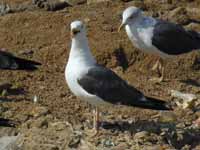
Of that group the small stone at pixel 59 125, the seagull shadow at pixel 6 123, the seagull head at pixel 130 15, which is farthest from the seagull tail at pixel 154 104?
the seagull head at pixel 130 15

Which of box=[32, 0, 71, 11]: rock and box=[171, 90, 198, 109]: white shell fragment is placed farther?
box=[32, 0, 71, 11]: rock

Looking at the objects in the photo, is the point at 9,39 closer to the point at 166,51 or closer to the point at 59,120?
the point at 166,51

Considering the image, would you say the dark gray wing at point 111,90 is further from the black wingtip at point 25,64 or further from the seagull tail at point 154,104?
the black wingtip at point 25,64

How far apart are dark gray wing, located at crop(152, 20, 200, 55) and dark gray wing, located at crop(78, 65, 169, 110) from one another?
7.08 ft

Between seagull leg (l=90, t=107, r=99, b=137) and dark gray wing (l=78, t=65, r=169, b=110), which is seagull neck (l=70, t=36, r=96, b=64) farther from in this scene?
seagull leg (l=90, t=107, r=99, b=137)

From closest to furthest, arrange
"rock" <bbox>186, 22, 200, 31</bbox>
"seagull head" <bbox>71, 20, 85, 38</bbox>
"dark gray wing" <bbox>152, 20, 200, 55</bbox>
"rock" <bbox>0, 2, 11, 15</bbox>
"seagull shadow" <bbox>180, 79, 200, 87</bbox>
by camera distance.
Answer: "seagull head" <bbox>71, 20, 85, 38</bbox>
"seagull shadow" <bbox>180, 79, 200, 87</bbox>
"dark gray wing" <bbox>152, 20, 200, 55</bbox>
"rock" <bbox>186, 22, 200, 31</bbox>
"rock" <bbox>0, 2, 11, 15</bbox>

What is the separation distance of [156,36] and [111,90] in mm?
2404

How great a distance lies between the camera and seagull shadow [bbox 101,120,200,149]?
8.99 metres

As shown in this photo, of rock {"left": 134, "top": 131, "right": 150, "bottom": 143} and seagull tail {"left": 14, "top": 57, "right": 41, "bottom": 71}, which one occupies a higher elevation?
seagull tail {"left": 14, "top": 57, "right": 41, "bottom": 71}

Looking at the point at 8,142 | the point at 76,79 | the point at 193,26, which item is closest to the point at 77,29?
the point at 76,79

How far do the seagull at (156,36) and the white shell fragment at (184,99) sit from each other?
0.65 metres

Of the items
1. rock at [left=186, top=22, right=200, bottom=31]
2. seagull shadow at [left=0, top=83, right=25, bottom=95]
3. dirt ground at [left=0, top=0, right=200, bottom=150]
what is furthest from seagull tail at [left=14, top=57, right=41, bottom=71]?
rock at [left=186, top=22, right=200, bottom=31]

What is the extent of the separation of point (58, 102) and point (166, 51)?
2226mm

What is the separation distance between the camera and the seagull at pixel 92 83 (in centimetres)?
881
